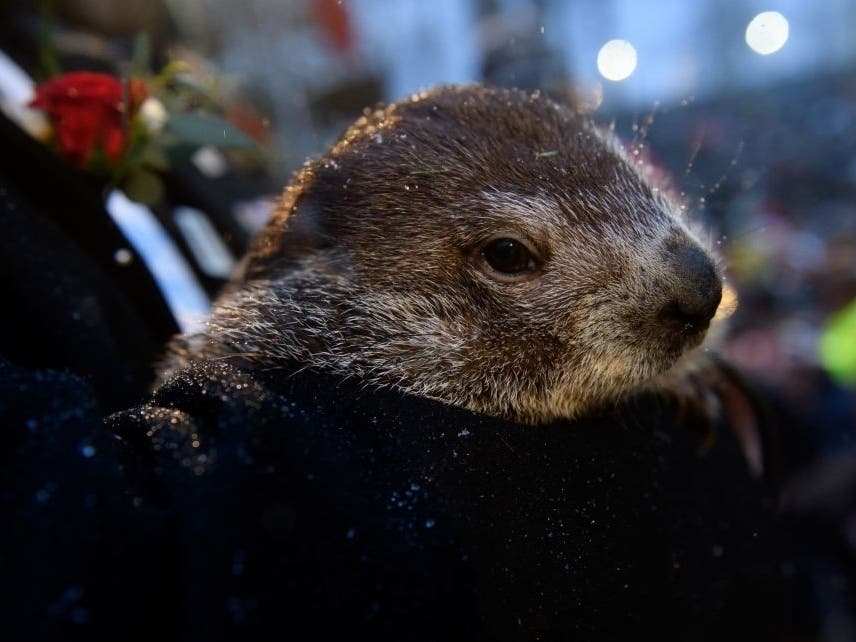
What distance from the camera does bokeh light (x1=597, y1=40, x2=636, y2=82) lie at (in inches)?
49.3

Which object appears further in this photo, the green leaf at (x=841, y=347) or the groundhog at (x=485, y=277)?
the green leaf at (x=841, y=347)

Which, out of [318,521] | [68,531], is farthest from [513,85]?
[68,531]

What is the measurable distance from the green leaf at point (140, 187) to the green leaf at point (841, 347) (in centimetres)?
305

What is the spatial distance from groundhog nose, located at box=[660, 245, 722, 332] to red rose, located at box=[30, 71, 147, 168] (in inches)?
39.7

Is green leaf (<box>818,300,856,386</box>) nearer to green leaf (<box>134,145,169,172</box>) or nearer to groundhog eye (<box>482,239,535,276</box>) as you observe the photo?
groundhog eye (<box>482,239,535,276</box>)

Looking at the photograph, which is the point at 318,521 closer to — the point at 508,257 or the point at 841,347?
the point at 508,257

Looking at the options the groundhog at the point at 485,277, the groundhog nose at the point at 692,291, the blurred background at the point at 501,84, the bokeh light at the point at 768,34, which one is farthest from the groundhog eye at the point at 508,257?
the bokeh light at the point at 768,34

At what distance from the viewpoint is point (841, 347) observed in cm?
322

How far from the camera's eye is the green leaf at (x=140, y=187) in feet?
4.01

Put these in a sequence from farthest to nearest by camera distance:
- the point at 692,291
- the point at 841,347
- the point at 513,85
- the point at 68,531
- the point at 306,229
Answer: the point at 841,347 → the point at 513,85 → the point at 306,229 → the point at 692,291 → the point at 68,531

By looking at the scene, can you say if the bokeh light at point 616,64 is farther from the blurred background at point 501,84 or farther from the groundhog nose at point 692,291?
the groundhog nose at point 692,291

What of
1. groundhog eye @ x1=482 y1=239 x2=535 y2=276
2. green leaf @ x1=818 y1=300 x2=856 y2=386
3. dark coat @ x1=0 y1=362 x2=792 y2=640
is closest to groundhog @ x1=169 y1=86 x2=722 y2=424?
groundhog eye @ x1=482 y1=239 x2=535 y2=276

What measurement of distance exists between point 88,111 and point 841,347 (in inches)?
137

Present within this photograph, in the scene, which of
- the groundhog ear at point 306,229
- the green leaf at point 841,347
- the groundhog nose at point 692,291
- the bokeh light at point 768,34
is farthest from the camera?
the green leaf at point 841,347
